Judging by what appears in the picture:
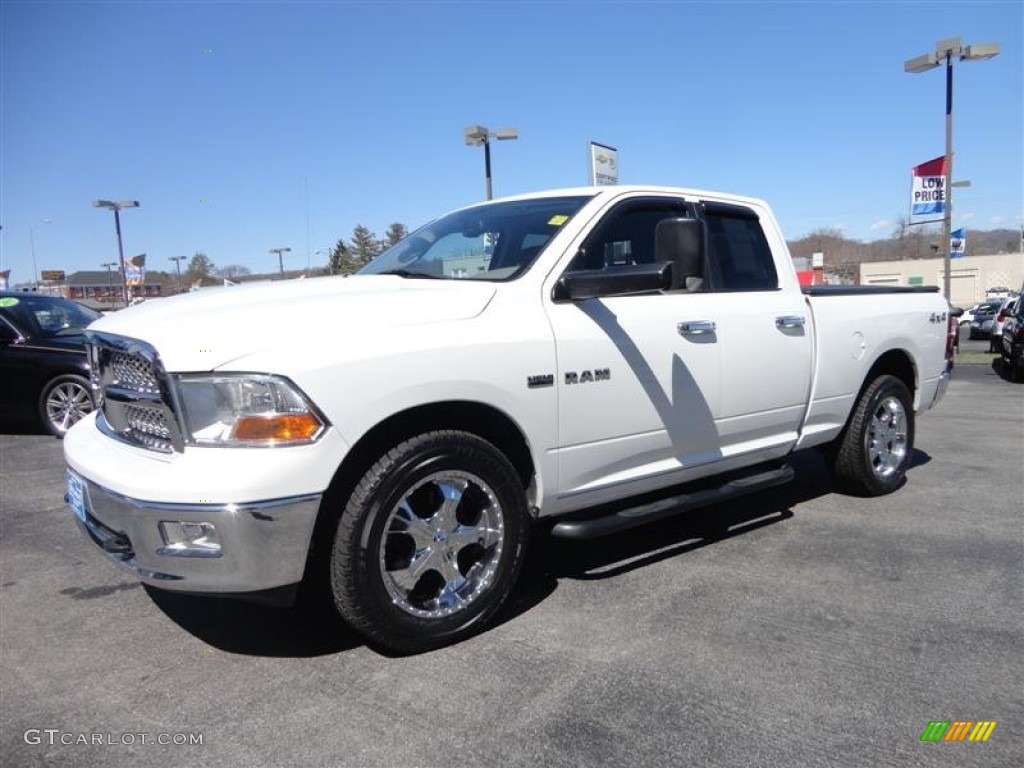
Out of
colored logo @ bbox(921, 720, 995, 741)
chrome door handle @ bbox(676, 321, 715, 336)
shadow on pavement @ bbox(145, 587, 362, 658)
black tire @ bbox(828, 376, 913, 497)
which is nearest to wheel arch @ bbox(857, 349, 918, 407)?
black tire @ bbox(828, 376, 913, 497)

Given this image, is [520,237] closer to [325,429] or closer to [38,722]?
[325,429]

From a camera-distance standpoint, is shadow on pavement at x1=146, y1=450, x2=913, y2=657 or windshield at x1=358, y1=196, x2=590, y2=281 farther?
windshield at x1=358, y1=196, x2=590, y2=281

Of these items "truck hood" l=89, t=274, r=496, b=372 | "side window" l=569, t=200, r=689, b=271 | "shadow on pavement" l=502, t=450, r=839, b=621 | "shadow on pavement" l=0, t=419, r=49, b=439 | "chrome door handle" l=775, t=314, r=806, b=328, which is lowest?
"shadow on pavement" l=502, t=450, r=839, b=621

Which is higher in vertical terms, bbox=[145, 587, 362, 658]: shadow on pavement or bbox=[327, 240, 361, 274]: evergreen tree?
bbox=[327, 240, 361, 274]: evergreen tree

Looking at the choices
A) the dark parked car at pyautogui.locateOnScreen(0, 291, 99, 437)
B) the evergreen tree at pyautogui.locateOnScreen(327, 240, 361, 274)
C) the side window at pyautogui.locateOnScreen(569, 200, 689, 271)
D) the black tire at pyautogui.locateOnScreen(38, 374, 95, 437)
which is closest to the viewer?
the side window at pyautogui.locateOnScreen(569, 200, 689, 271)

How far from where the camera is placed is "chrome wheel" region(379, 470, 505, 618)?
2.96 metres

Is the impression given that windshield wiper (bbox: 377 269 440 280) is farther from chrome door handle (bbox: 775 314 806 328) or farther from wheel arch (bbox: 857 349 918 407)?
wheel arch (bbox: 857 349 918 407)

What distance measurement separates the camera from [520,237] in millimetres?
3830

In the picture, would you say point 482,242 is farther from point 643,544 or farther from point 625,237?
point 643,544

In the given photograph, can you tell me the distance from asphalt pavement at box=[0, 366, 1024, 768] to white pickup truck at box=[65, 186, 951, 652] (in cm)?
36

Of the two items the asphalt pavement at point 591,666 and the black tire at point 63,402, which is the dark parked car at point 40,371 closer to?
the black tire at point 63,402

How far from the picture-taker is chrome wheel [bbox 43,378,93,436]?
322 inches

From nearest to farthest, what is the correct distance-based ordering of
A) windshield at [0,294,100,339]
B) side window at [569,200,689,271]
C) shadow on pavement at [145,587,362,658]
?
1. shadow on pavement at [145,587,362,658]
2. side window at [569,200,689,271]
3. windshield at [0,294,100,339]

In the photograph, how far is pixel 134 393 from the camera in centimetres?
291
